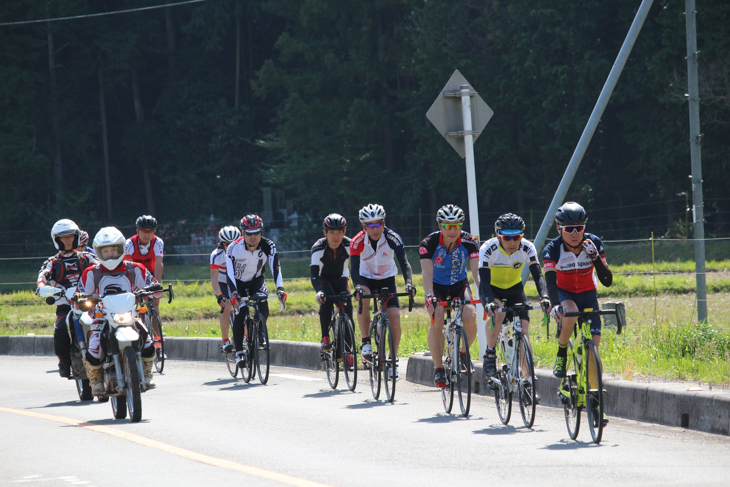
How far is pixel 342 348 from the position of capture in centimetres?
1203

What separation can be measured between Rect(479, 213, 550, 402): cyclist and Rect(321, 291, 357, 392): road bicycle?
1869mm

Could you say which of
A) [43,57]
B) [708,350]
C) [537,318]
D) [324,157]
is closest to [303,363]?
[537,318]

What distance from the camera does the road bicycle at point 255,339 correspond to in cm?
1282

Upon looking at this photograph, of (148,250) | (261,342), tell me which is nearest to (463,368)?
(261,342)

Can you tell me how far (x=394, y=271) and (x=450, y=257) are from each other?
1412 millimetres

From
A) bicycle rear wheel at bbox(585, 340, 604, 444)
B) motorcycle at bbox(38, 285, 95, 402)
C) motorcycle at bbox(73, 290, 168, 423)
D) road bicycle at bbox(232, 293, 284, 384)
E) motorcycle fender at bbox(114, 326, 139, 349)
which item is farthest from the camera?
road bicycle at bbox(232, 293, 284, 384)

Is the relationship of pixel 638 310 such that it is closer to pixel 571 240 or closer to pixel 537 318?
pixel 537 318

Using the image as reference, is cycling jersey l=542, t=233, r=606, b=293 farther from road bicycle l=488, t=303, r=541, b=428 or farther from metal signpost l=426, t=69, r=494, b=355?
metal signpost l=426, t=69, r=494, b=355

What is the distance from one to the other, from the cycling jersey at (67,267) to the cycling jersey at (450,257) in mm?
4098

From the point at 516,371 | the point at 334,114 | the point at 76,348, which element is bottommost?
the point at 516,371

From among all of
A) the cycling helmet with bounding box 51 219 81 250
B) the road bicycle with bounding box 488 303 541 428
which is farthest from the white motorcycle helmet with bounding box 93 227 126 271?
the road bicycle with bounding box 488 303 541 428

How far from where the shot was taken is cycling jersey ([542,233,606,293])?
8844mm

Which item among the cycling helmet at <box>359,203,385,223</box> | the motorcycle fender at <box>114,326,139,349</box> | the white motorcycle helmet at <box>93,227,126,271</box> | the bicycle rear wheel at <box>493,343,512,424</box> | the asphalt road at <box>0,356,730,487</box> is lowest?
the asphalt road at <box>0,356,730,487</box>

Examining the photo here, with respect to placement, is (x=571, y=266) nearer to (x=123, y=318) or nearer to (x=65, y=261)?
(x=123, y=318)
